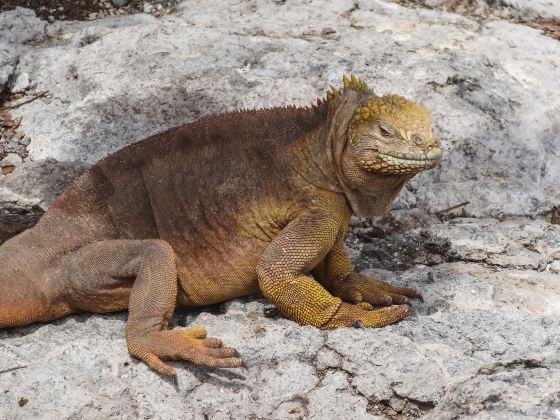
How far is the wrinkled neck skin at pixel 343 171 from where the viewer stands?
13.0ft

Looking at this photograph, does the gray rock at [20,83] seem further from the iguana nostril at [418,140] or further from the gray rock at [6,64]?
the iguana nostril at [418,140]

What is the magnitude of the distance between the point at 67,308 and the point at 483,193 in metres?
3.08

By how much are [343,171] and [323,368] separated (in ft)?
3.40

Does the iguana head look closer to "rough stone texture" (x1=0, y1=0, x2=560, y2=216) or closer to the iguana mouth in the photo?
the iguana mouth

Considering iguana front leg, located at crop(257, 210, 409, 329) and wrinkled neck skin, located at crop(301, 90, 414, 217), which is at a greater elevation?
wrinkled neck skin, located at crop(301, 90, 414, 217)

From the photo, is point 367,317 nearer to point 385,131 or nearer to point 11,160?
point 385,131

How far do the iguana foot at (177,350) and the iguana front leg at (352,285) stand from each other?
3.23ft

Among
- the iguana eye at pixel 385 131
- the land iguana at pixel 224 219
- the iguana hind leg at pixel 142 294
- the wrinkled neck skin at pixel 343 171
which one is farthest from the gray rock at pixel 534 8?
the iguana hind leg at pixel 142 294

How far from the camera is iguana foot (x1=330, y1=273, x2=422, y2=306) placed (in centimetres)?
426

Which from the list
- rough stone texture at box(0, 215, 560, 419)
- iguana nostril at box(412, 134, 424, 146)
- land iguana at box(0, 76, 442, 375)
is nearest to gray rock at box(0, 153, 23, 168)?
land iguana at box(0, 76, 442, 375)

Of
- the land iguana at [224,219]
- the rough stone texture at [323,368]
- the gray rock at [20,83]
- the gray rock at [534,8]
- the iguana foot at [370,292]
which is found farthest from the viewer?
the gray rock at [534,8]

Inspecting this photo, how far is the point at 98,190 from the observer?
422cm

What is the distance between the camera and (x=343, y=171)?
13.1 feet

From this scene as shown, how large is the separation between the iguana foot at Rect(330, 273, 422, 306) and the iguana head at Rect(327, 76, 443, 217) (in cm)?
49
